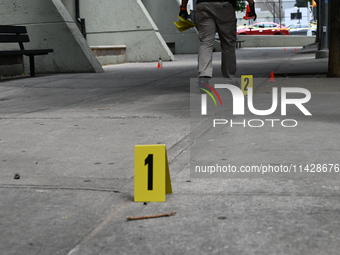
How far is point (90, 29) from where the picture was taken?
1991cm

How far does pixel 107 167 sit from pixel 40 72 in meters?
10.8

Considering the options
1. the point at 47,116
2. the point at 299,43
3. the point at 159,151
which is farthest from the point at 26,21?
the point at 299,43

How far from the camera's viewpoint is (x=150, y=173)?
343 cm

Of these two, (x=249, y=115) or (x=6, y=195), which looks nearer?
(x=6, y=195)

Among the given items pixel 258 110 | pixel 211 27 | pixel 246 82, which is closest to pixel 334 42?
pixel 211 27

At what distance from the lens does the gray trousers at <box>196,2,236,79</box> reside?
27.5 feet

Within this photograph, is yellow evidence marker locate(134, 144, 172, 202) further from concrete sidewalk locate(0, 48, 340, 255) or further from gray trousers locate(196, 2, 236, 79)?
gray trousers locate(196, 2, 236, 79)

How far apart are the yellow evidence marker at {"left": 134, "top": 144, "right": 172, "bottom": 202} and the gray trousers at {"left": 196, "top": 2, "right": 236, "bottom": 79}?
5010mm

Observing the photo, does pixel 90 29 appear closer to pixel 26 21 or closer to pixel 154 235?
pixel 26 21

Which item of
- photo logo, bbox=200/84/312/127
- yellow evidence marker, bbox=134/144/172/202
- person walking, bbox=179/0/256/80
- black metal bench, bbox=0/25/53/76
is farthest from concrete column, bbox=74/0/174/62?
yellow evidence marker, bbox=134/144/172/202

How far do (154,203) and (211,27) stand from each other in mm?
5407

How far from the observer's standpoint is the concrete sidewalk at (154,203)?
2842 mm

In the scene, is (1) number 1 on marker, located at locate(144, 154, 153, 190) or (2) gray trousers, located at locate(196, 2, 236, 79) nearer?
(1) number 1 on marker, located at locate(144, 154, 153, 190)

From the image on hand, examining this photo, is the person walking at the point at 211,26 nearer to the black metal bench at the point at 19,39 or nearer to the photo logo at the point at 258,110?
the photo logo at the point at 258,110
